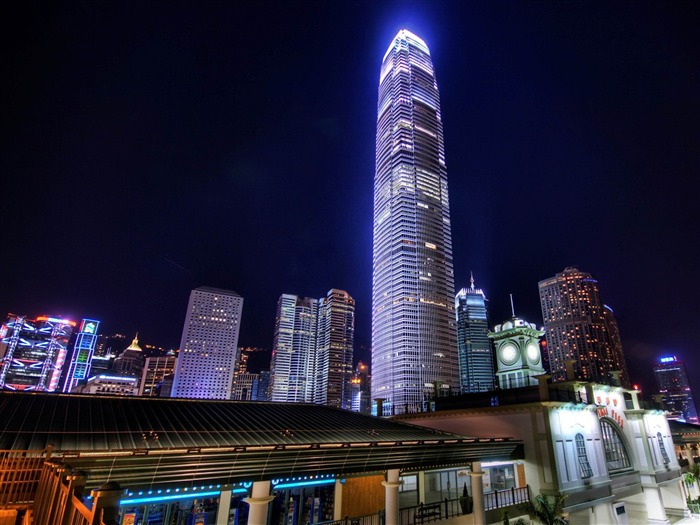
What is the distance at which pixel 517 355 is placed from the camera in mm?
30797

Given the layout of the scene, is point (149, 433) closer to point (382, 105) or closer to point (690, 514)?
point (690, 514)

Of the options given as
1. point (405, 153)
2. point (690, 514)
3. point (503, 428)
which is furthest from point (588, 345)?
point (503, 428)

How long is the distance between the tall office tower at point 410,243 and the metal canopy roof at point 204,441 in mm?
112358

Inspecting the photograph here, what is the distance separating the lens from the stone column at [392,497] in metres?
15.7

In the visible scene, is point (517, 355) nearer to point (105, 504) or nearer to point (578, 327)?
point (105, 504)

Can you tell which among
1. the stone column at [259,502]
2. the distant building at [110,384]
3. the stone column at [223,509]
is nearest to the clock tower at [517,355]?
the stone column at [223,509]

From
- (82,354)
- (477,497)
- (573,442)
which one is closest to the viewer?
(477,497)

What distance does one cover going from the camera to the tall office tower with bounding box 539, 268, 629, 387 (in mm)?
180250

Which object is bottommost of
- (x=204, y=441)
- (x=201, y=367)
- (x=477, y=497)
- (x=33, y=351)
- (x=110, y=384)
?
(x=477, y=497)

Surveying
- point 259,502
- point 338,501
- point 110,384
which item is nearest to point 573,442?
point 338,501

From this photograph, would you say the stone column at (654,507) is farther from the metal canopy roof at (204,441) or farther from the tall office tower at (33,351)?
the tall office tower at (33,351)

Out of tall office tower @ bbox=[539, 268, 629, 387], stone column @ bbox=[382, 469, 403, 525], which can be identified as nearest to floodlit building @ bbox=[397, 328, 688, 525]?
stone column @ bbox=[382, 469, 403, 525]

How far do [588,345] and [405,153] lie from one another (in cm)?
12796

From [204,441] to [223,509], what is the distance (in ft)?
22.7
